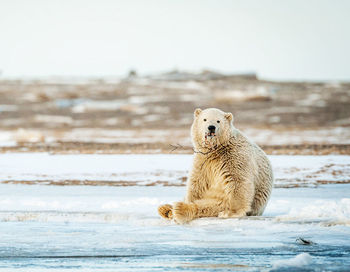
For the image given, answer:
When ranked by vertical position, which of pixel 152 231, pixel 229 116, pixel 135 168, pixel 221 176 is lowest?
pixel 152 231

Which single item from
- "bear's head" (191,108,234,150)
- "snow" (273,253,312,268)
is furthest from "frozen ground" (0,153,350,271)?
"bear's head" (191,108,234,150)

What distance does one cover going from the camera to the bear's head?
19.2 ft

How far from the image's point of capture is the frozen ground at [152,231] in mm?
4129

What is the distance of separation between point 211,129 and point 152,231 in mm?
1203

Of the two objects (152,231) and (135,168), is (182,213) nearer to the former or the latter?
(152,231)

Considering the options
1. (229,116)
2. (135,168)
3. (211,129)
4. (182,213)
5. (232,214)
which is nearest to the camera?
(182,213)

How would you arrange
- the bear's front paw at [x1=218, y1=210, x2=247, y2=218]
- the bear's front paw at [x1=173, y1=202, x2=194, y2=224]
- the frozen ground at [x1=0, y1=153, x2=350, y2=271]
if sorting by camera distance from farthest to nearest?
1. the bear's front paw at [x1=218, y1=210, x2=247, y2=218]
2. the bear's front paw at [x1=173, y1=202, x2=194, y2=224]
3. the frozen ground at [x1=0, y1=153, x2=350, y2=271]

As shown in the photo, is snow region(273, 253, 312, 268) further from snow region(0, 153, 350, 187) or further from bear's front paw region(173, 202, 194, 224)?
snow region(0, 153, 350, 187)

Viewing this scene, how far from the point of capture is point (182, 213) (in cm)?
559

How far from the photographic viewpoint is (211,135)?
5883 mm

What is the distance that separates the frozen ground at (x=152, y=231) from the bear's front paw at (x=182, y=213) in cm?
7

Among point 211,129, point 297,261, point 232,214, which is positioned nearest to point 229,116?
point 211,129

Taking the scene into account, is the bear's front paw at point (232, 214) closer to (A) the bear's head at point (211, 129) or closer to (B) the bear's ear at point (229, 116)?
(A) the bear's head at point (211, 129)

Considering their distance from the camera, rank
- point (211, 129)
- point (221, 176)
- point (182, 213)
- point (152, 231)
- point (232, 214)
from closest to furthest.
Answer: point (152, 231)
point (182, 213)
point (232, 214)
point (211, 129)
point (221, 176)
